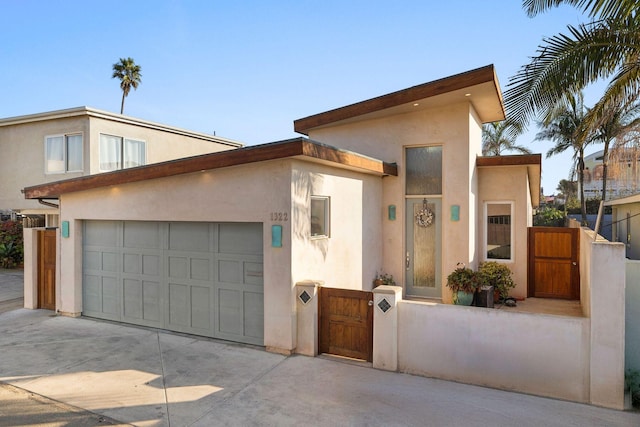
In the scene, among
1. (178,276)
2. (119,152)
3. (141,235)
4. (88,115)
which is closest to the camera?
(178,276)

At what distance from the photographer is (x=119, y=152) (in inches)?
609

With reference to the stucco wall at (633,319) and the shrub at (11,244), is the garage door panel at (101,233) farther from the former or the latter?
the shrub at (11,244)

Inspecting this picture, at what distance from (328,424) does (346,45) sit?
37.4 feet

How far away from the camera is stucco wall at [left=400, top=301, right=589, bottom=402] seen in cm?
507

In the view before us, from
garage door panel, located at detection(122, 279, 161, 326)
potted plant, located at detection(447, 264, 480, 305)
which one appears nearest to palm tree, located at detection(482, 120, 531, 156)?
potted plant, located at detection(447, 264, 480, 305)

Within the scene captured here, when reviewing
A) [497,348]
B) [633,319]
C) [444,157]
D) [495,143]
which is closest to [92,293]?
[497,348]

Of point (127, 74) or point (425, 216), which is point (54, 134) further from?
point (127, 74)

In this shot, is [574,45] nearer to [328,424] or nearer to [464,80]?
[464,80]

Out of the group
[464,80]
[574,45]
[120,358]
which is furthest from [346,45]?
[120,358]

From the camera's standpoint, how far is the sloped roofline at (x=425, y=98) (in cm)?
832

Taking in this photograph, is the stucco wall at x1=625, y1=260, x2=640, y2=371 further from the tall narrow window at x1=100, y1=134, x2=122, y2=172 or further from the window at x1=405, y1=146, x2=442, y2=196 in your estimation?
the tall narrow window at x1=100, y1=134, x2=122, y2=172

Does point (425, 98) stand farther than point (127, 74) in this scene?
No

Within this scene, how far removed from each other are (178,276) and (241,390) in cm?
319

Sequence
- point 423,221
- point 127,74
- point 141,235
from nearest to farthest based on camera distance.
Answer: point 141,235
point 423,221
point 127,74
